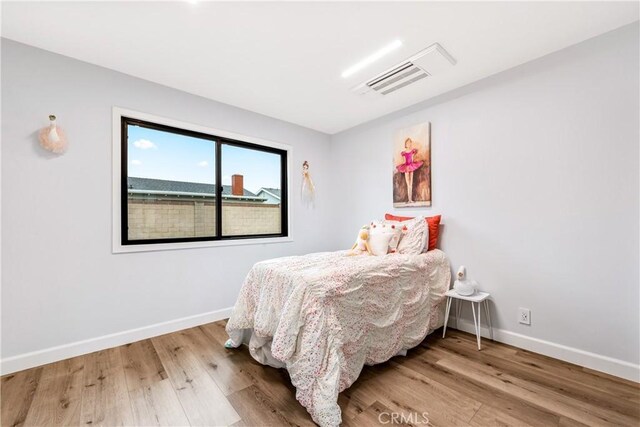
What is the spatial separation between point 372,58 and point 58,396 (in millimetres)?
3183

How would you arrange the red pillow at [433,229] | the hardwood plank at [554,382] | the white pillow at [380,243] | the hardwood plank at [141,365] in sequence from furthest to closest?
the red pillow at [433,229] → the white pillow at [380,243] → the hardwood plank at [141,365] → the hardwood plank at [554,382]

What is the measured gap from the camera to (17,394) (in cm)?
164

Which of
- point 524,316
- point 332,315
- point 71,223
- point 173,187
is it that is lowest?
point 524,316

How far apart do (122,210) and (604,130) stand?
3.83 meters

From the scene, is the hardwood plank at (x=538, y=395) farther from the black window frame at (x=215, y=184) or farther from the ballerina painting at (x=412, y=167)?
the black window frame at (x=215, y=184)

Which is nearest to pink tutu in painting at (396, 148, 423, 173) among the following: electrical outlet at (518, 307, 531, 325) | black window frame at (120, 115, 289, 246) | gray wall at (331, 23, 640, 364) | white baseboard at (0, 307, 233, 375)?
gray wall at (331, 23, 640, 364)

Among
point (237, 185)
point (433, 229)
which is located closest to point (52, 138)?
point (237, 185)

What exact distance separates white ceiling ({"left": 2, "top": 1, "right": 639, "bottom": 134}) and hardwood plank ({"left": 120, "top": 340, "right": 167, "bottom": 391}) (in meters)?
2.39

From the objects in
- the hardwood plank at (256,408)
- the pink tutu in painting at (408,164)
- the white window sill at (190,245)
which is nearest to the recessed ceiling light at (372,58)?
Result: the pink tutu in painting at (408,164)

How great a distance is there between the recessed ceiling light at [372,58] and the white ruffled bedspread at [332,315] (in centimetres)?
164

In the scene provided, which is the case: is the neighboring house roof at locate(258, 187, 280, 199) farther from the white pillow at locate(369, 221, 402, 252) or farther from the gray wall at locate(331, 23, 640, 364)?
the gray wall at locate(331, 23, 640, 364)

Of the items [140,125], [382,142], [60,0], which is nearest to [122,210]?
[140,125]

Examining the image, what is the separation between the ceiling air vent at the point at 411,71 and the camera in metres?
2.08

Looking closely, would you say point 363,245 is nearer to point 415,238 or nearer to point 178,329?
point 415,238
